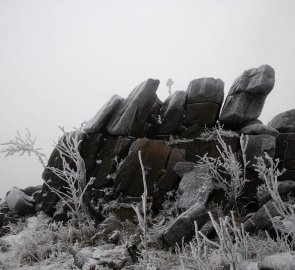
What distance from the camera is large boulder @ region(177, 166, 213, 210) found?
925 centimetres

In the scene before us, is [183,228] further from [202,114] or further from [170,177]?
[202,114]

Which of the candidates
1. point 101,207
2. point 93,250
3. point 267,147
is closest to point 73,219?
point 101,207

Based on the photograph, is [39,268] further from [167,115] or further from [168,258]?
[167,115]

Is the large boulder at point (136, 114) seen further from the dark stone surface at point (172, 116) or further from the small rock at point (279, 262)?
the small rock at point (279, 262)

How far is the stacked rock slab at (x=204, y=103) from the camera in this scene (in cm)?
1223

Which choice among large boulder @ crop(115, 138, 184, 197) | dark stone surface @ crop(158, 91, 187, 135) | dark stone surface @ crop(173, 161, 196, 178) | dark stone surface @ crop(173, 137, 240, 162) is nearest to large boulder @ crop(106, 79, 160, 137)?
dark stone surface @ crop(158, 91, 187, 135)

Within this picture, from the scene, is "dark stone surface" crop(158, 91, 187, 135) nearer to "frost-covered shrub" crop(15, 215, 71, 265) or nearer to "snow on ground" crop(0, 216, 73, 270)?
"frost-covered shrub" crop(15, 215, 71, 265)

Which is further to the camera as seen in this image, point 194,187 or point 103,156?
point 103,156

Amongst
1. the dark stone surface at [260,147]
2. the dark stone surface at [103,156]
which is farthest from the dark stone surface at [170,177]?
the dark stone surface at [260,147]

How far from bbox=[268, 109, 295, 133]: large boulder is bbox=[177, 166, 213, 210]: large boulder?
4.36m

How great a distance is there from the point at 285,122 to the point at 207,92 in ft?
11.8

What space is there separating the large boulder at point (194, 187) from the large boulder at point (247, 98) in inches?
117

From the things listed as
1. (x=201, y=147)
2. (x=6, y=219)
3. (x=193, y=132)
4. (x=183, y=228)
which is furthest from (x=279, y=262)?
(x=6, y=219)

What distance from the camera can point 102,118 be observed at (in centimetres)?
1237
